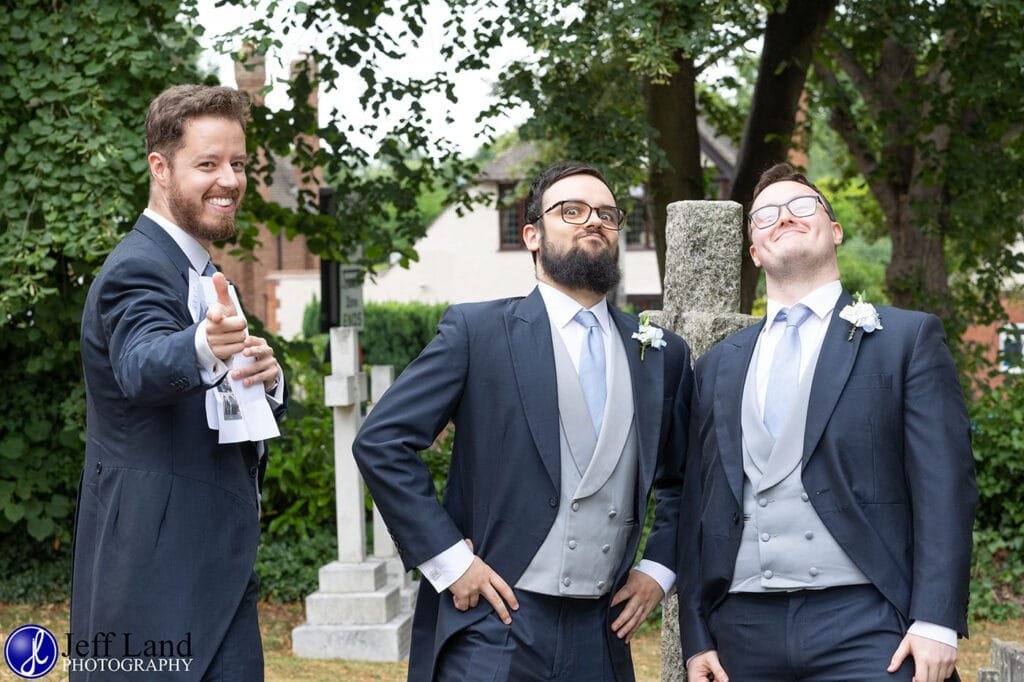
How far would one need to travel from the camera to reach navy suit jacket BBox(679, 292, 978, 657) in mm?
3172

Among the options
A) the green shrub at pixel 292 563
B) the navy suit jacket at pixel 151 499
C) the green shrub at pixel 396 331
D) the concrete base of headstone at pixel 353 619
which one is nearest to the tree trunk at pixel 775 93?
the green shrub at pixel 292 563

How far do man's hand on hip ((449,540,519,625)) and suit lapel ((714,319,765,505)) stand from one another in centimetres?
69

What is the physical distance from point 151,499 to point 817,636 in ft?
5.71

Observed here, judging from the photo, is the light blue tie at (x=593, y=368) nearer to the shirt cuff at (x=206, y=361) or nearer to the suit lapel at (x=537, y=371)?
the suit lapel at (x=537, y=371)

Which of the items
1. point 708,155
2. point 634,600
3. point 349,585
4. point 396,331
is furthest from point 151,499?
point 708,155

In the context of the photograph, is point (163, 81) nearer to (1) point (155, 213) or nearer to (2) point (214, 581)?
(1) point (155, 213)

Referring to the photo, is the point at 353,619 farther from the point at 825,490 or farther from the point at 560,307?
the point at 825,490

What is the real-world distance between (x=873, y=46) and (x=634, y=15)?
473 centimetres

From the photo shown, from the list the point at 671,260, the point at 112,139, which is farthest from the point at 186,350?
the point at 112,139

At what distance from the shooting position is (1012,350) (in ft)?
33.4

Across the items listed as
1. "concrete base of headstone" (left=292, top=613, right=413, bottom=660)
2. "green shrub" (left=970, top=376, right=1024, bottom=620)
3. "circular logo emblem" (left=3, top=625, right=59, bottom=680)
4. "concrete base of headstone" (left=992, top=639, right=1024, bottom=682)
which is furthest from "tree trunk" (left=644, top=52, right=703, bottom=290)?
"concrete base of headstone" (left=992, top=639, right=1024, bottom=682)

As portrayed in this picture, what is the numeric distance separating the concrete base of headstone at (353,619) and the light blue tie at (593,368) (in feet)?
15.1

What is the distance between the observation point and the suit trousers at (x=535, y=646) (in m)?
3.36

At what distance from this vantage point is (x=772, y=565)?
10.8 feet
